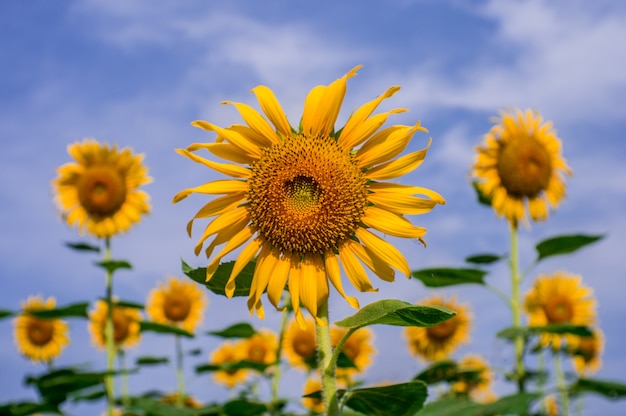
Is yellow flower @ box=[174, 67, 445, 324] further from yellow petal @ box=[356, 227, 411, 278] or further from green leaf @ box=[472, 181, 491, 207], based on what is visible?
green leaf @ box=[472, 181, 491, 207]

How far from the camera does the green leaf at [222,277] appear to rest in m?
2.60

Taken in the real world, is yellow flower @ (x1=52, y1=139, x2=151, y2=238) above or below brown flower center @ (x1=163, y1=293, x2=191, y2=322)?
above

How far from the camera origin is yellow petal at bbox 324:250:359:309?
8.76 ft

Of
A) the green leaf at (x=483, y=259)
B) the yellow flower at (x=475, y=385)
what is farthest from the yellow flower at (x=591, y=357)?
the green leaf at (x=483, y=259)

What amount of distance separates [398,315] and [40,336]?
29.8 ft

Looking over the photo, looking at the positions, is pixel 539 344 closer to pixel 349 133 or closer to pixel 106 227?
pixel 106 227

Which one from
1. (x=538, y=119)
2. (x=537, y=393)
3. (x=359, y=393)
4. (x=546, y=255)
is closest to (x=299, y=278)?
(x=359, y=393)

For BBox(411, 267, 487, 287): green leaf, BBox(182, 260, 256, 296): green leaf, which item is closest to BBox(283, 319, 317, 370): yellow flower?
BBox(411, 267, 487, 287): green leaf

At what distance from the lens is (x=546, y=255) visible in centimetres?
537

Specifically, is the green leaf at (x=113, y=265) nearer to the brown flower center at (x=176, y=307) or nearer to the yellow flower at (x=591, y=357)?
the brown flower center at (x=176, y=307)

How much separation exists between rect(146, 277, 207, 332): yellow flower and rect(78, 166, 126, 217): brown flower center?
166 centimetres

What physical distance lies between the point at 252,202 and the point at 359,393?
0.80m

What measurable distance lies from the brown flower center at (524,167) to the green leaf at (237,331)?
332 centimetres

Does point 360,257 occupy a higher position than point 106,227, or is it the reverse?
point 106,227
